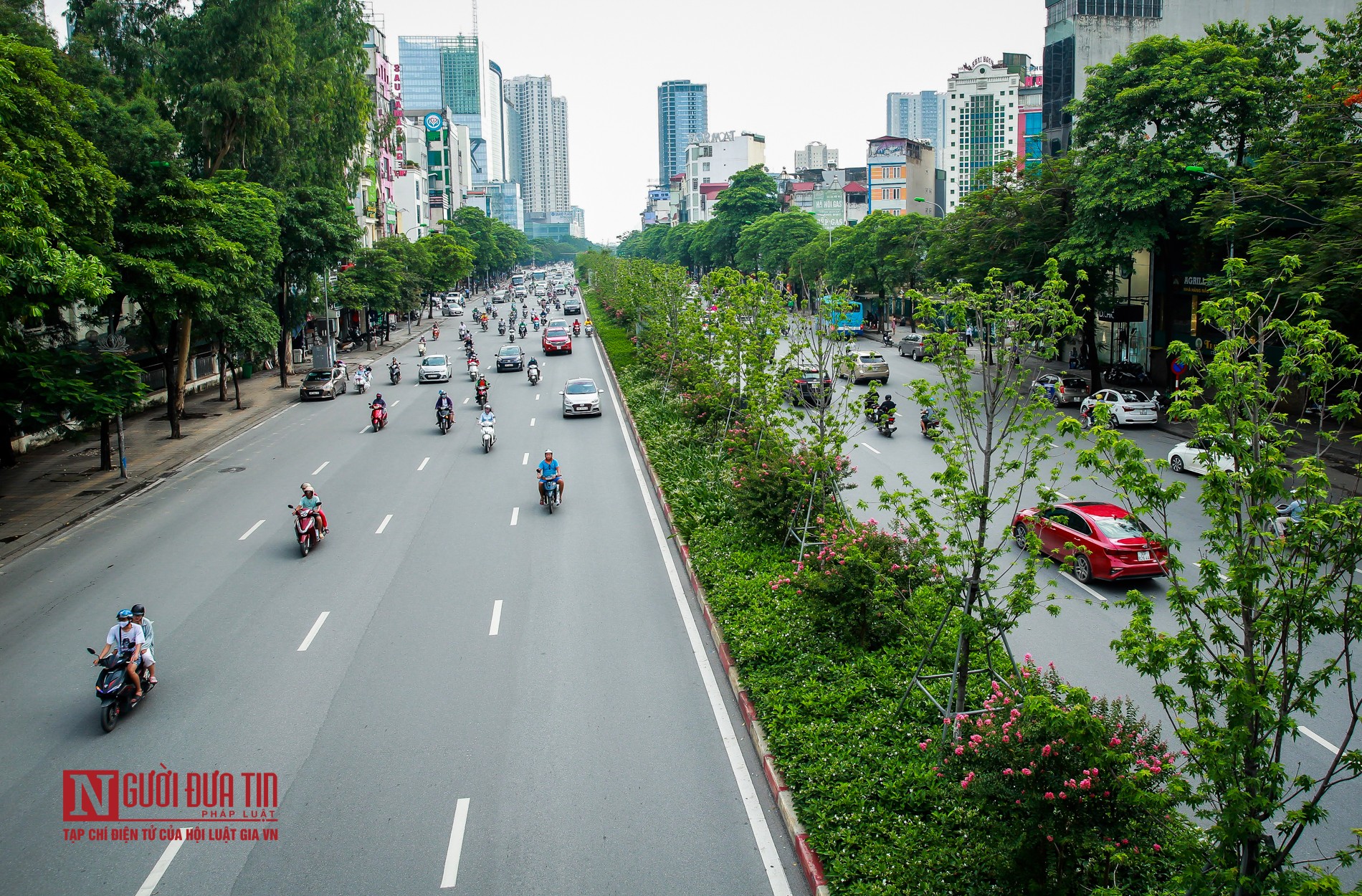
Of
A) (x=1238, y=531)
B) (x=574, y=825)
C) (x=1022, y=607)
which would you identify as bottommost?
(x=574, y=825)

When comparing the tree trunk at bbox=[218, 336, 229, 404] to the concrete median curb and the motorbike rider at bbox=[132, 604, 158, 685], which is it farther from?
the concrete median curb

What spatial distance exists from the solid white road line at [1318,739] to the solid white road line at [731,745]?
675 cm

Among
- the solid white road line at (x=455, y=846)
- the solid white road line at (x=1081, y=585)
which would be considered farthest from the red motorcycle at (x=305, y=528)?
the solid white road line at (x=1081, y=585)

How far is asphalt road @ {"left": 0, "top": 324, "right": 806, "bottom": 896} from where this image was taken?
9.20m

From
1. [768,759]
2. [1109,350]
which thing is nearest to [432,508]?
[768,759]

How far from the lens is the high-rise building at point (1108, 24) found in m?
48.2

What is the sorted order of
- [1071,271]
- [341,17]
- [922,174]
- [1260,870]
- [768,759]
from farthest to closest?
[922,174]
[341,17]
[1071,271]
[768,759]
[1260,870]

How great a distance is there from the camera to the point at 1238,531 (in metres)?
6.45

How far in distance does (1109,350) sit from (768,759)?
145ft

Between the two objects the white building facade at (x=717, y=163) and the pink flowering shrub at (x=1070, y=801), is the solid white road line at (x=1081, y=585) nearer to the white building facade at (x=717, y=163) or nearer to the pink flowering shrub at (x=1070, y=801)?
the pink flowering shrub at (x=1070, y=801)

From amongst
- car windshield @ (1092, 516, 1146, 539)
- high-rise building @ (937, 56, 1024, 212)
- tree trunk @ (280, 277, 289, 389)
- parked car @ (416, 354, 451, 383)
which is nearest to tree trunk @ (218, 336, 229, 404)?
tree trunk @ (280, 277, 289, 389)

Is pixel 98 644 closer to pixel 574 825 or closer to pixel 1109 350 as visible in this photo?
pixel 574 825

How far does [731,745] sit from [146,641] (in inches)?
307

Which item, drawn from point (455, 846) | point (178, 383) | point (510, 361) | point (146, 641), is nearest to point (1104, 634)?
point (455, 846)
